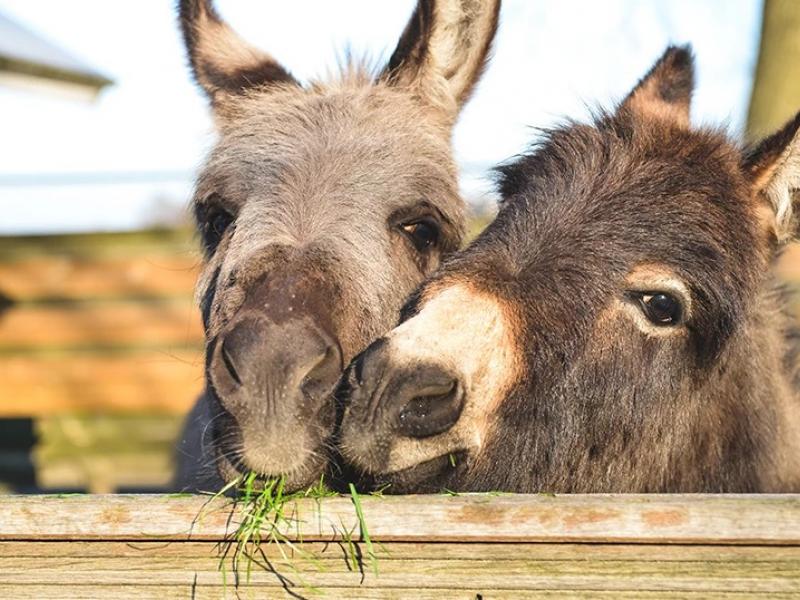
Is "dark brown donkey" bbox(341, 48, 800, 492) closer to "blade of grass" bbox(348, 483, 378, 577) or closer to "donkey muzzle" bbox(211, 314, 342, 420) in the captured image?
"donkey muzzle" bbox(211, 314, 342, 420)

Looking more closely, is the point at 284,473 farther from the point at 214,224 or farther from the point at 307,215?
the point at 214,224

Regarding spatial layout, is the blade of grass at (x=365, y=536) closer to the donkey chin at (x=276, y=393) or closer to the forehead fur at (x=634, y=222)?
the donkey chin at (x=276, y=393)

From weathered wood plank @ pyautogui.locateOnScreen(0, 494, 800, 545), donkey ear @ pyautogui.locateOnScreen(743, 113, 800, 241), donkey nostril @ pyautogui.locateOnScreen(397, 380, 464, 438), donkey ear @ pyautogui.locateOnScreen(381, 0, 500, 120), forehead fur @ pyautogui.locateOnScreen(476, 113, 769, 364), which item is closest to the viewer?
weathered wood plank @ pyautogui.locateOnScreen(0, 494, 800, 545)

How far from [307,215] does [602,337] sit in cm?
114

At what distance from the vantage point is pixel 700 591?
2066 mm

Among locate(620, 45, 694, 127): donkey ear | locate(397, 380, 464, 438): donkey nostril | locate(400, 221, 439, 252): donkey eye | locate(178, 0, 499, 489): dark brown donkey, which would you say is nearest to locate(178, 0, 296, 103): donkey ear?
locate(178, 0, 499, 489): dark brown donkey

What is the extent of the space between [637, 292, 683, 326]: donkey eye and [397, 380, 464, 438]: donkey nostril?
0.74 m

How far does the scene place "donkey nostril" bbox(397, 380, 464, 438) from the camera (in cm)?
260

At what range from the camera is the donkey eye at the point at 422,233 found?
12.1 ft

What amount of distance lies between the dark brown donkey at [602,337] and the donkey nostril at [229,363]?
340 mm

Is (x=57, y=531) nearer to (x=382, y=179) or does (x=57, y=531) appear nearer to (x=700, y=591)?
(x=700, y=591)

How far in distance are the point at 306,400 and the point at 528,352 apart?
0.68m

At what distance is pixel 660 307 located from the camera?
299 cm

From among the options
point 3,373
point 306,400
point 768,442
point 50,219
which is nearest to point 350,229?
point 306,400
